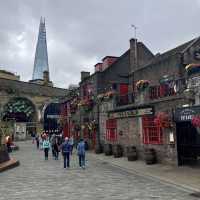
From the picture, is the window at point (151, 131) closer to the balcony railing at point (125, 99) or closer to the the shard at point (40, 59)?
the balcony railing at point (125, 99)

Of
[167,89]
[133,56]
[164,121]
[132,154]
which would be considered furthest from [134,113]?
[133,56]

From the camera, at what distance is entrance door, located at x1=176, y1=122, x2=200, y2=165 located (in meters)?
18.6

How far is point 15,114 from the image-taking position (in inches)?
2650

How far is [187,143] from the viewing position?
1881 cm

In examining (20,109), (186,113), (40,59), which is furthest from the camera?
(40,59)

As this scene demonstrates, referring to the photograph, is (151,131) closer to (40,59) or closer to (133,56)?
(133,56)

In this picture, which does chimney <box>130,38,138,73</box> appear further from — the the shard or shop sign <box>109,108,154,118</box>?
the the shard

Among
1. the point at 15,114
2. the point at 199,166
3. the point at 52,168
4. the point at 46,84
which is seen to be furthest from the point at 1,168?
the point at 46,84

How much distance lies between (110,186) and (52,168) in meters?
7.24

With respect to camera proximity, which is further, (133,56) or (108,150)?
(133,56)

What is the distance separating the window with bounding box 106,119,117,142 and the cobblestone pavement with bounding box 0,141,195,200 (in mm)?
8231

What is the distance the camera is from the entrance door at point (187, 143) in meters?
18.6

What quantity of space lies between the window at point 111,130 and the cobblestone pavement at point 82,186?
8.23 m

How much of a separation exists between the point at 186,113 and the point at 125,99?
9740 mm
